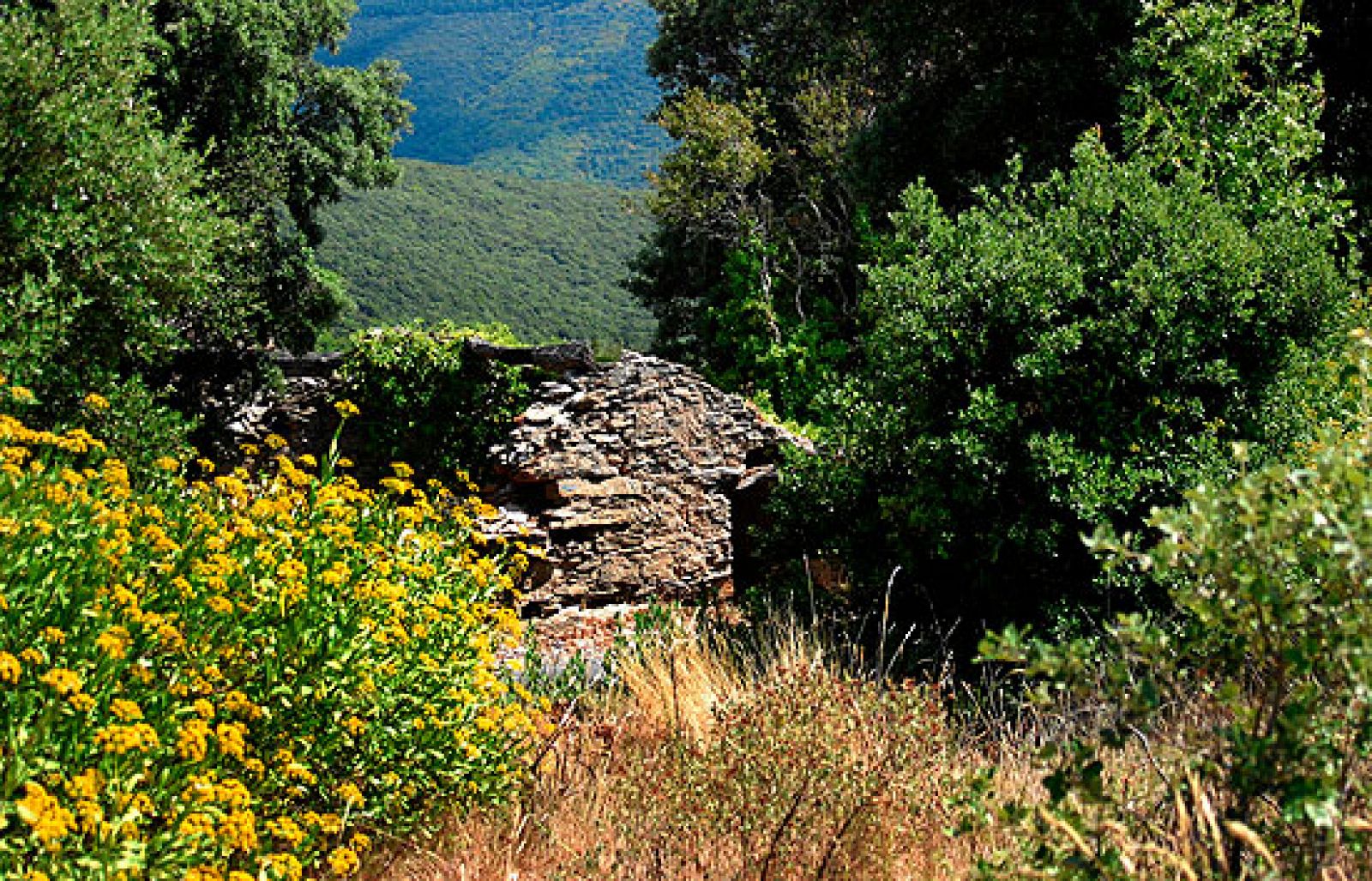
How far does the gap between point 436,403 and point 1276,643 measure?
8055 millimetres

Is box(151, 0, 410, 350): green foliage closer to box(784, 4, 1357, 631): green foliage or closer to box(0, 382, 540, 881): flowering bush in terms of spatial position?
box(784, 4, 1357, 631): green foliage

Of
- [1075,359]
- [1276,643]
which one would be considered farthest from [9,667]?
[1075,359]

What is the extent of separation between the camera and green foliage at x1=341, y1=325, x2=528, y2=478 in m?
9.40

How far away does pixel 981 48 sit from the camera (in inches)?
458

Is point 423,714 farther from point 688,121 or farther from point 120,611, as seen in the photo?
point 688,121

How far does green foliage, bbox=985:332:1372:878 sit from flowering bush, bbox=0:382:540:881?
1888 millimetres

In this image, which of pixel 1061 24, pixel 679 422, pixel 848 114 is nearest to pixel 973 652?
pixel 679 422

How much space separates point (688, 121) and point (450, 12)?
11292 centimetres

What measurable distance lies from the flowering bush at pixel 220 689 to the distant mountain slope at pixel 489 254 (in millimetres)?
34824

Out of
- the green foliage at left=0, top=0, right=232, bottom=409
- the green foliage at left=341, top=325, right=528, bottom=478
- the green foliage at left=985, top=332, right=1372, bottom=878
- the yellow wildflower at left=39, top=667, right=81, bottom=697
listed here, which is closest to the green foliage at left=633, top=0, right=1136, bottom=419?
the green foliage at left=341, top=325, right=528, bottom=478

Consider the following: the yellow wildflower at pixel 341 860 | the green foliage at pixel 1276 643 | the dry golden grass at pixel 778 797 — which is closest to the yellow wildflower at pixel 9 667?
the yellow wildflower at pixel 341 860

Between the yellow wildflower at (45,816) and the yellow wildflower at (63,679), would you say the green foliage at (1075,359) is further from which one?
the yellow wildflower at (45,816)

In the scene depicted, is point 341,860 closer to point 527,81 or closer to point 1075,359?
point 1075,359

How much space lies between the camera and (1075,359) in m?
5.04
